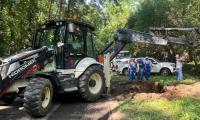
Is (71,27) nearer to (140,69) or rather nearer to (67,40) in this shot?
(67,40)

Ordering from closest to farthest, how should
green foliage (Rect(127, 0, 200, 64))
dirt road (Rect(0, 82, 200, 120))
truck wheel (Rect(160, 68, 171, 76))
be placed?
dirt road (Rect(0, 82, 200, 120)) → green foliage (Rect(127, 0, 200, 64)) → truck wheel (Rect(160, 68, 171, 76))

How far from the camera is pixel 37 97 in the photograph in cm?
888

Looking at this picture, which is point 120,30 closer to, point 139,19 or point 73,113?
point 73,113

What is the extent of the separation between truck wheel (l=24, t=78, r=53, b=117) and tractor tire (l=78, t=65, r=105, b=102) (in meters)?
1.80

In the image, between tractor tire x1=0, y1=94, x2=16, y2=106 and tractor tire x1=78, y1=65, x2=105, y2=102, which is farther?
tractor tire x1=78, y1=65, x2=105, y2=102

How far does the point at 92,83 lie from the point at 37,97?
3.36 m

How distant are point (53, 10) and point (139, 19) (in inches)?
298

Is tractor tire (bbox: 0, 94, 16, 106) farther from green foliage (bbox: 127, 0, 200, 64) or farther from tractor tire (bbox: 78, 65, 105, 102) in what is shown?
green foliage (bbox: 127, 0, 200, 64)

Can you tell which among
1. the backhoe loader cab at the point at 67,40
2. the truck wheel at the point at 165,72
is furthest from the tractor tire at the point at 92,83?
the truck wheel at the point at 165,72

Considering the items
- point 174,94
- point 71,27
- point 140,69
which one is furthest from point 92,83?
point 140,69

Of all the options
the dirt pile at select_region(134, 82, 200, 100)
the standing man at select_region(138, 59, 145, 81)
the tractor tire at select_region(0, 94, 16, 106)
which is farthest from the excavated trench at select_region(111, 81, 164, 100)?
the tractor tire at select_region(0, 94, 16, 106)

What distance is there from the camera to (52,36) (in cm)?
1152

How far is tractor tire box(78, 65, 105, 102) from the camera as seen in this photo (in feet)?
36.7

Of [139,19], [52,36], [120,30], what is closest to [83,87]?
→ [52,36]
